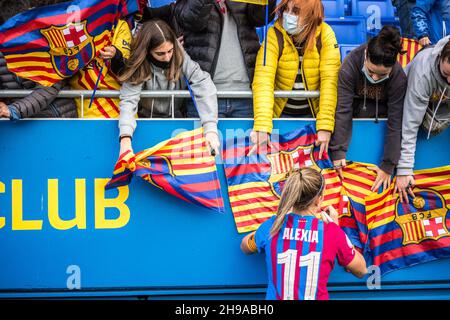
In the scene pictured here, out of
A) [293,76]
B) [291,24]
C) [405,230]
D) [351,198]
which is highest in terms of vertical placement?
[291,24]

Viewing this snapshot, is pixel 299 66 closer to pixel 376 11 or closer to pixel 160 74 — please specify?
pixel 160 74

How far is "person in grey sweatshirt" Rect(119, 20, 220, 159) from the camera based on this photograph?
16.2 ft

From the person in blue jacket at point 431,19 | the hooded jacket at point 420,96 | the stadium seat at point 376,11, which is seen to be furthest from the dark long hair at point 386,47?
the stadium seat at point 376,11

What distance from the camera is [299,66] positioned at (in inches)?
202

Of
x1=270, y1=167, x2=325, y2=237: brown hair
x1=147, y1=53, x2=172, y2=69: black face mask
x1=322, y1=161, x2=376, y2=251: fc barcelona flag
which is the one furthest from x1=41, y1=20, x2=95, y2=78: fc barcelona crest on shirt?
x1=322, y1=161, x2=376, y2=251: fc barcelona flag

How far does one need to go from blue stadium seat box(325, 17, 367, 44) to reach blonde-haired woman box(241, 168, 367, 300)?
9.61 feet

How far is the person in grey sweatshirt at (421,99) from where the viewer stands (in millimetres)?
4898

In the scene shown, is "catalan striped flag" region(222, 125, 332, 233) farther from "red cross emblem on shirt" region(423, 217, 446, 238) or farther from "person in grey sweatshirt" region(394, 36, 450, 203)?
"red cross emblem on shirt" region(423, 217, 446, 238)

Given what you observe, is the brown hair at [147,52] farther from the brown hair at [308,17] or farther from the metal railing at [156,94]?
the brown hair at [308,17]

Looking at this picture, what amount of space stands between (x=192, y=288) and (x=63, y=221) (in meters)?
0.99

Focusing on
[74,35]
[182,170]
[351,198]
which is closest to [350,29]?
[351,198]

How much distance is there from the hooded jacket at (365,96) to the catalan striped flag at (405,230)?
246 mm

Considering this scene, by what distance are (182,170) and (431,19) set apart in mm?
2855

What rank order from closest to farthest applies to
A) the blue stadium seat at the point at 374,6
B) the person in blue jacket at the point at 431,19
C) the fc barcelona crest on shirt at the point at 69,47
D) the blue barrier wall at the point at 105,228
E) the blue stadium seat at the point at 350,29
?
the fc barcelona crest on shirt at the point at 69,47 → the blue barrier wall at the point at 105,228 → the person in blue jacket at the point at 431,19 → the blue stadium seat at the point at 350,29 → the blue stadium seat at the point at 374,6
